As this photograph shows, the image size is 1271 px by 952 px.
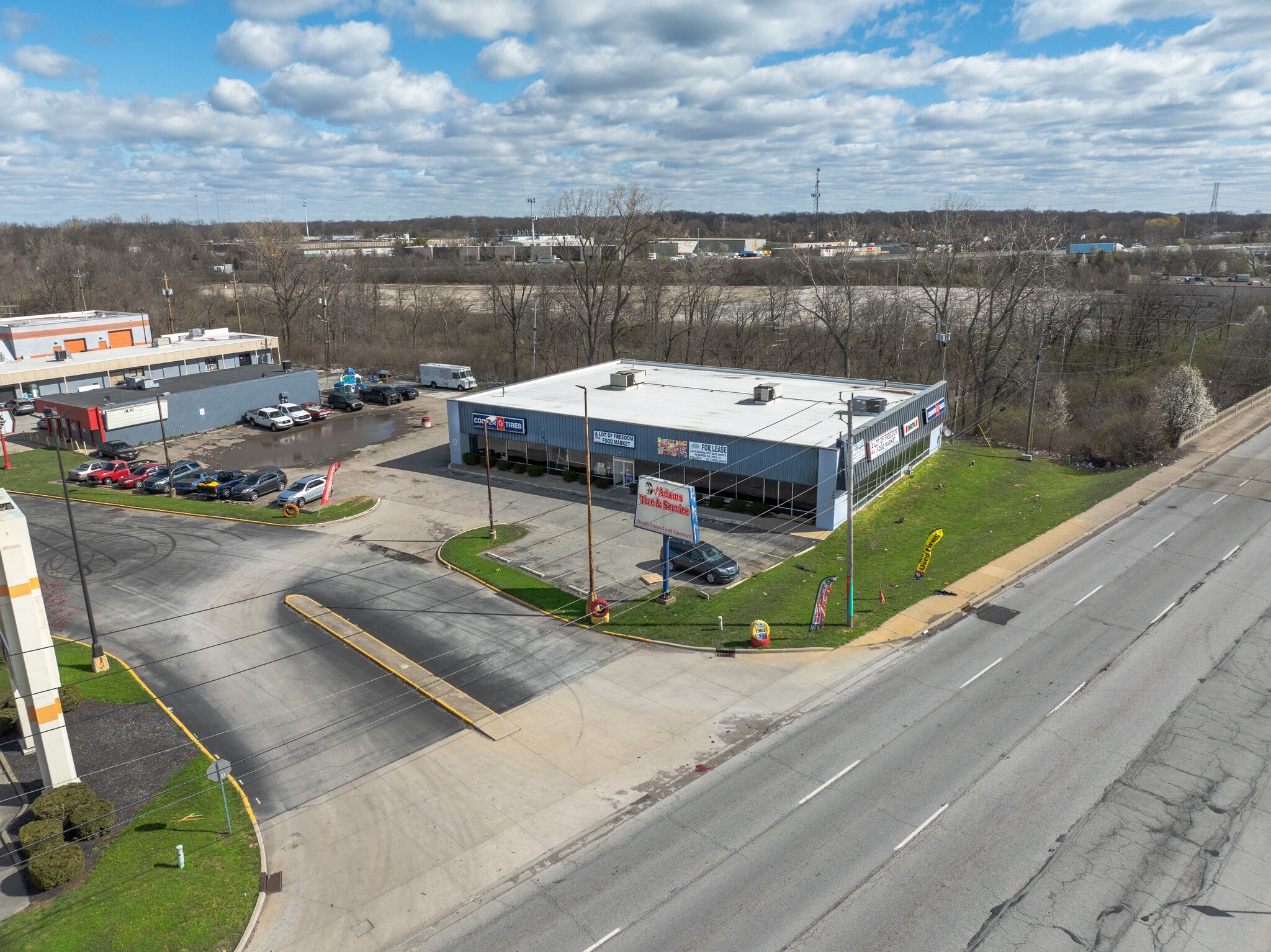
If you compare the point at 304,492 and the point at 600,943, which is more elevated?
the point at 304,492

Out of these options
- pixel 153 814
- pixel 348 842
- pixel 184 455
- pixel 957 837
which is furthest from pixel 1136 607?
pixel 184 455

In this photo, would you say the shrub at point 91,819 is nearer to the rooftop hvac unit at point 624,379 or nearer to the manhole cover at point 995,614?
the manhole cover at point 995,614

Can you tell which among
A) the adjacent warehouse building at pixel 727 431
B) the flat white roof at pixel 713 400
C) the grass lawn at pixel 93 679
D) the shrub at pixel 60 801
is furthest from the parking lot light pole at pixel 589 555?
the shrub at pixel 60 801

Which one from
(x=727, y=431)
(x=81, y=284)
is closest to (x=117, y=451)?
(x=727, y=431)

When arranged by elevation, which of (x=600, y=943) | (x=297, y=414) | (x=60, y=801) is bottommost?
(x=600, y=943)

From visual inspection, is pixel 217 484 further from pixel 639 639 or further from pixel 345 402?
pixel 639 639

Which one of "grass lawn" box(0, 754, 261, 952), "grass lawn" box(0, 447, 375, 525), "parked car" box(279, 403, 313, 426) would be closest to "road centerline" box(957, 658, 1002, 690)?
"grass lawn" box(0, 754, 261, 952)

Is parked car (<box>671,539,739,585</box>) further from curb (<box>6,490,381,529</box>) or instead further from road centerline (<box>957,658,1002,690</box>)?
curb (<box>6,490,381,529</box>)
